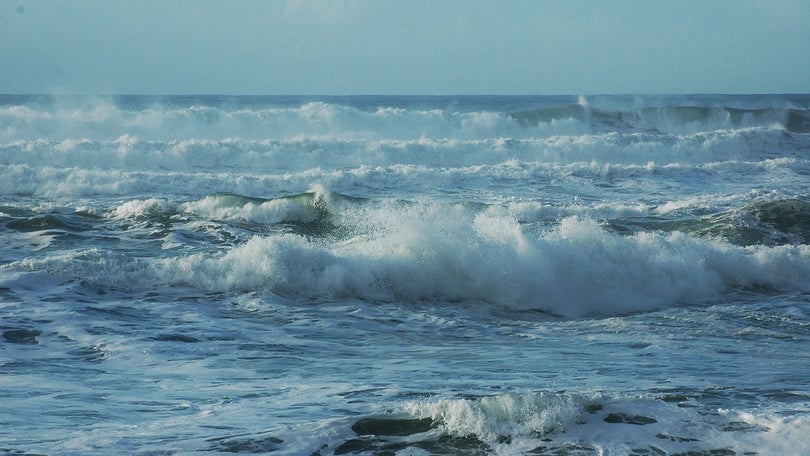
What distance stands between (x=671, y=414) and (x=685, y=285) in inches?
233

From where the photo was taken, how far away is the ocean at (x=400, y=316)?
6.04 meters

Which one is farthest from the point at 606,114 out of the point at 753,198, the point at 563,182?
the point at 753,198

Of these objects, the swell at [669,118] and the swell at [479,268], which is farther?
the swell at [669,118]

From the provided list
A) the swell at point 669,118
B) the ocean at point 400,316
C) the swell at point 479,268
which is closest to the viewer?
the ocean at point 400,316

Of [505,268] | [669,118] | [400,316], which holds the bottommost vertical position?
[400,316]

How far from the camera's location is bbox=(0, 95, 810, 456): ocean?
604cm

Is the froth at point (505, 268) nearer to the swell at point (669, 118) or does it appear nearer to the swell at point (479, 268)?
the swell at point (479, 268)

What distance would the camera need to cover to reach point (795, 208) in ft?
56.4

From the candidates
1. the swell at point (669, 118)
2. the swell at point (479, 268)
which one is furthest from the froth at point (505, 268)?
the swell at point (669, 118)

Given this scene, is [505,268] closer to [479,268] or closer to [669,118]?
[479,268]

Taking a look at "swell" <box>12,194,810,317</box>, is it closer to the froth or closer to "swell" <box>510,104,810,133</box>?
the froth

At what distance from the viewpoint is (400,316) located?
1027cm

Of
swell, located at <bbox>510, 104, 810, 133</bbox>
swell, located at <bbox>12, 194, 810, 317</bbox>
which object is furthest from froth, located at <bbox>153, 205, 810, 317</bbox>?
swell, located at <bbox>510, 104, 810, 133</bbox>

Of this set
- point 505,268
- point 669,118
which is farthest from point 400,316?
point 669,118
